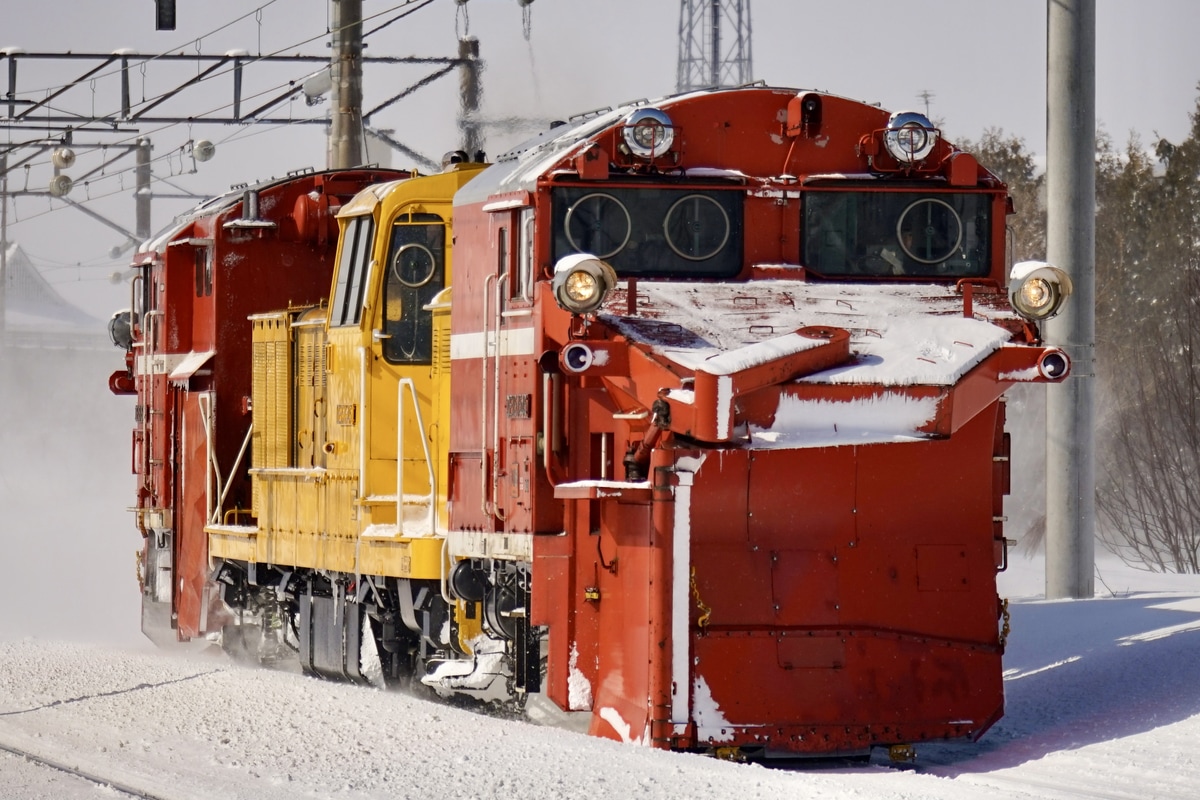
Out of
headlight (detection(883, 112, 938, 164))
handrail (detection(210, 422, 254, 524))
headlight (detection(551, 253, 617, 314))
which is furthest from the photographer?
handrail (detection(210, 422, 254, 524))

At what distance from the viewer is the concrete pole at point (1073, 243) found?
18203 millimetres

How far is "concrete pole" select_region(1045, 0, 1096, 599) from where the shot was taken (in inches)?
717

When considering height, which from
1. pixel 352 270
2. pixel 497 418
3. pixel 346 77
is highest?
pixel 346 77

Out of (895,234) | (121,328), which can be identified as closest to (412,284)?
(895,234)

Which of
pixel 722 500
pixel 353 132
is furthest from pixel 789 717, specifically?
pixel 353 132

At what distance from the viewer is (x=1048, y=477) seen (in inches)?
A: 742

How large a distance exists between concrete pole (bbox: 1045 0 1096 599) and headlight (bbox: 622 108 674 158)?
7.77 m

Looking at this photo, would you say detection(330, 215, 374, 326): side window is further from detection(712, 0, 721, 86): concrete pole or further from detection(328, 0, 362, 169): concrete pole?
detection(712, 0, 721, 86): concrete pole

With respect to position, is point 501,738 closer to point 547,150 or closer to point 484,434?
point 484,434

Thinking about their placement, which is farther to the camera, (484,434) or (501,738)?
(484,434)

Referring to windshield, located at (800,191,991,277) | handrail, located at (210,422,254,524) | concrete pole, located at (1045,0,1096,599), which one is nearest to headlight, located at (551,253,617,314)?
windshield, located at (800,191,991,277)

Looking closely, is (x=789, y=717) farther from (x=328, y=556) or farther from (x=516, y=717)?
(x=328, y=556)

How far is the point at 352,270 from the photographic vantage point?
1441 centimetres

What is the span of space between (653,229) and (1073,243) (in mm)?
8001
